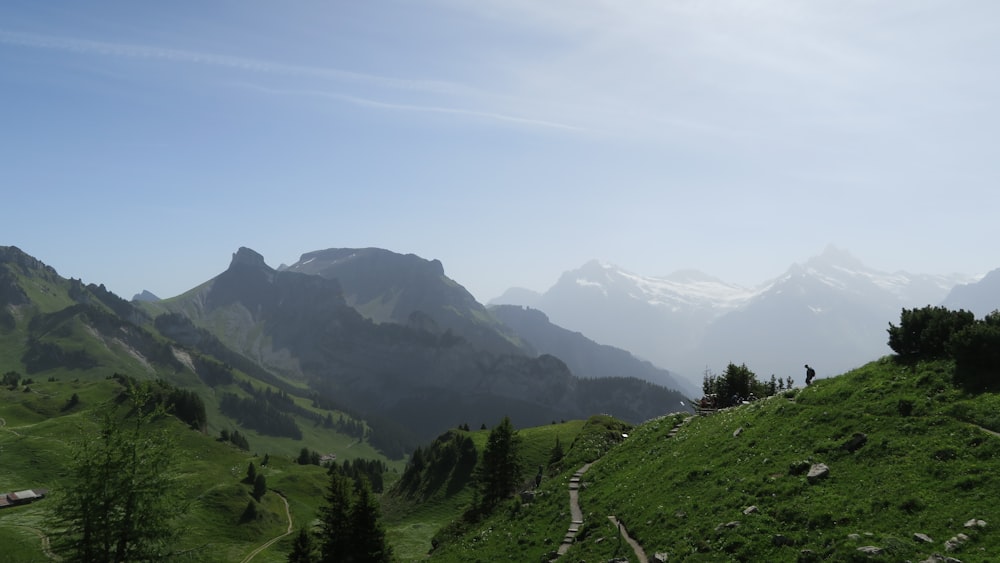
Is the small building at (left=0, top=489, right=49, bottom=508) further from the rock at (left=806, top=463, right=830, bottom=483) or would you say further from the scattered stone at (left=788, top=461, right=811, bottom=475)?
the rock at (left=806, top=463, right=830, bottom=483)

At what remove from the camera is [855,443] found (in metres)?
32.2

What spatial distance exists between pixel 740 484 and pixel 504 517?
993 inches

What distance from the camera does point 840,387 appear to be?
41.1 metres

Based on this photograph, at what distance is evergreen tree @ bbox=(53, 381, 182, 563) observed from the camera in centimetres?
3634

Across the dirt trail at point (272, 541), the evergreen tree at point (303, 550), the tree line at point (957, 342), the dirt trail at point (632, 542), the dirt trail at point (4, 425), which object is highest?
the tree line at point (957, 342)

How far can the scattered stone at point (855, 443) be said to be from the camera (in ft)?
105

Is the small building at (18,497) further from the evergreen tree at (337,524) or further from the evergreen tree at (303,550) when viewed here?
the evergreen tree at (337,524)

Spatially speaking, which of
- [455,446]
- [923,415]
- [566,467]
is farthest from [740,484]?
[455,446]

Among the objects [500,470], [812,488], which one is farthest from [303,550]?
[812,488]

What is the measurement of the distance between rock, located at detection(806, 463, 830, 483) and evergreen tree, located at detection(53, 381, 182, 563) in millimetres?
40422

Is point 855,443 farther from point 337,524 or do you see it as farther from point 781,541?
point 337,524

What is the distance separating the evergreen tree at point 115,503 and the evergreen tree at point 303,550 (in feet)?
44.1

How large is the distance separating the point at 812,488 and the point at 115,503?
42.8 meters

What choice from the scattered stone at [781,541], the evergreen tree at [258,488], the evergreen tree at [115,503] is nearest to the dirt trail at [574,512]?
the scattered stone at [781,541]
